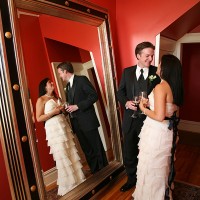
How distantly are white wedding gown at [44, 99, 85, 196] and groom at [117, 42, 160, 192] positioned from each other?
636 millimetres

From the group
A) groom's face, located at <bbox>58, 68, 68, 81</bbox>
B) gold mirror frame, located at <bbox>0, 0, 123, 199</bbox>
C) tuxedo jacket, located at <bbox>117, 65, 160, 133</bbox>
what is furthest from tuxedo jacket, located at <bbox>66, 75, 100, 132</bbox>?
gold mirror frame, located at <bbox>0, 0, 123, 199</bbox>

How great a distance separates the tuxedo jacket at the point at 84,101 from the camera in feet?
6.76

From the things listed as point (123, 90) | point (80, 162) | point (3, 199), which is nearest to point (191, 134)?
point (123, 90)

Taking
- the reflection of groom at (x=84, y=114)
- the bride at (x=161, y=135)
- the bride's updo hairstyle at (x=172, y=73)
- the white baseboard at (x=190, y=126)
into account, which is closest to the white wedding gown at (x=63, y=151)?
the reflection of groom at (x=84, y=114)

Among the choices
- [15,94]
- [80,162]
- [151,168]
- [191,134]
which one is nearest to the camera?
[15,94]

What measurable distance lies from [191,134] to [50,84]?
374cm

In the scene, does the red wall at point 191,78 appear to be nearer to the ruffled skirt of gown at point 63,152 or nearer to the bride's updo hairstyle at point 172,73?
the bride's updo hairstyle at point 172,73

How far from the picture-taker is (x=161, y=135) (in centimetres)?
183

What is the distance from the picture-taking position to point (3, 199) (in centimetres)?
150

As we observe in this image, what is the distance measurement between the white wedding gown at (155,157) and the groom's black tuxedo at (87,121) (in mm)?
523

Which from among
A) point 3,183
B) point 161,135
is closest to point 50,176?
point 3,183

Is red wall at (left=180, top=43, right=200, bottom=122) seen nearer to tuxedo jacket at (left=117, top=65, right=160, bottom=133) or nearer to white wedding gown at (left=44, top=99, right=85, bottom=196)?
tuxedo jacket at (left=117, top=65, right=160, bottom=133)

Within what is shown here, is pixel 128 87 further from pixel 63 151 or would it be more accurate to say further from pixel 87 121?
pixel 63 151

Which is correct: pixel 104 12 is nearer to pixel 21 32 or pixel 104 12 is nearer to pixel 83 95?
pixel 83 95
